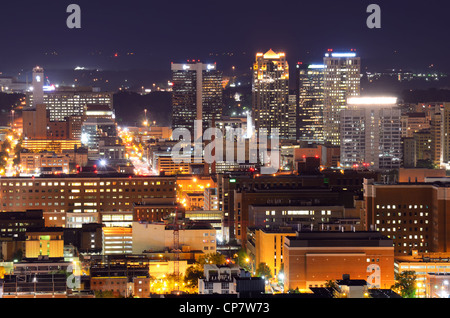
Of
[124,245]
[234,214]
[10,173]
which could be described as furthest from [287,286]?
[10,173]

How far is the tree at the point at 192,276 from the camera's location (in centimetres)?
1227

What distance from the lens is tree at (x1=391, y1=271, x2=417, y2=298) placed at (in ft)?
38.2

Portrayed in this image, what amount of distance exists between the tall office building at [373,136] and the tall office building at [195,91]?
1209cm

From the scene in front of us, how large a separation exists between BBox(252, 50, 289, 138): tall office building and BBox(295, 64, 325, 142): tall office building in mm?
547

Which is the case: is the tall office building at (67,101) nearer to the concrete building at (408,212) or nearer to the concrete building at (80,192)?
the concrete building at (80,192)

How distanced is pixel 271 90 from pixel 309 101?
1.54m

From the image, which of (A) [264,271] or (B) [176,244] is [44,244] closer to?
(B) [176,244]

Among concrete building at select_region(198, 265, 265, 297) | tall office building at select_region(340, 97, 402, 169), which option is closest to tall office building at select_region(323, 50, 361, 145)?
tall office building at select_region(340, 97, 402, 169)

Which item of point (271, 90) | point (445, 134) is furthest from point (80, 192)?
point (271, 90)

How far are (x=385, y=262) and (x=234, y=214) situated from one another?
584 cm
